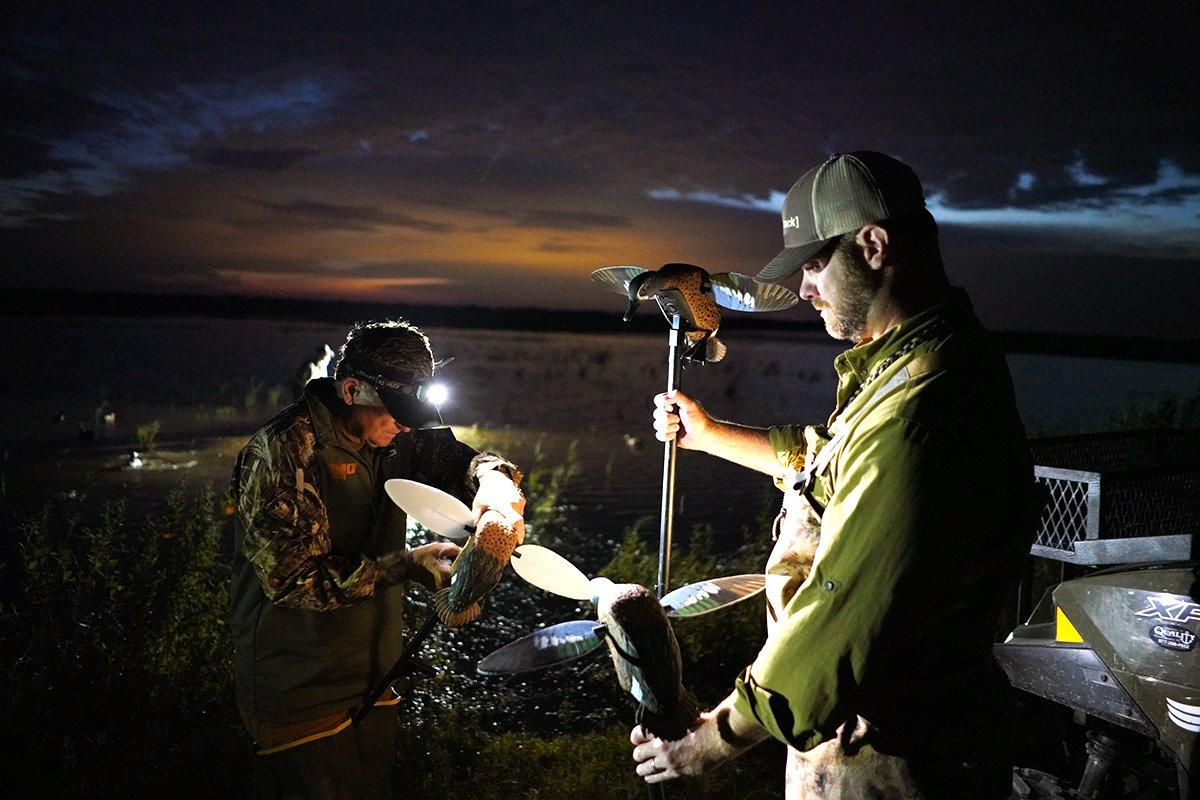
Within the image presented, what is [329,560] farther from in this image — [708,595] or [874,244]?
[874,244]

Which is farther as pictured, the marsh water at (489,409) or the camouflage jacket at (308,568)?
the marsh water at (489,409)

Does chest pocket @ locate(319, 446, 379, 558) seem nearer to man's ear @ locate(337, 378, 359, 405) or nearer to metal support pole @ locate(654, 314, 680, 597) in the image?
man's ear @ locate(337, 378, 359, 405)

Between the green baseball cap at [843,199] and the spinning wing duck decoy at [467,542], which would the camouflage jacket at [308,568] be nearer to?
the spinning wing duck decoy at [467,542]

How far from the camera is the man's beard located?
2.18 meters

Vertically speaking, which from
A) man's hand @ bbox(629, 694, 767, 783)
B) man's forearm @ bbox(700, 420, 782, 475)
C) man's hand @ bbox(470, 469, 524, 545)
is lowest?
man's hand @ bbox(629, 694, 767, 783)

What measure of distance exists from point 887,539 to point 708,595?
30.8 inches

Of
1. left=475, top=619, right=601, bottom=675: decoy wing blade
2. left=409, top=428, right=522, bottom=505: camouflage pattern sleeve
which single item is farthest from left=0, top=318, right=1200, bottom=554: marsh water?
left=475, top=619, right=601, bottom=675: decoy wing blade

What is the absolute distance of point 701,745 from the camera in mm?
2121

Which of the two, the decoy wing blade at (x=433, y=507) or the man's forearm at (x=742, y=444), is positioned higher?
the man's forearm at (x=742, y=444)

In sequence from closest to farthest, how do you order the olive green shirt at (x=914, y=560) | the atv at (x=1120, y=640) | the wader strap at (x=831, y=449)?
the olive green shirt at (x=914, y=560), the wader strap at (x=831, y=449), the atv at (x=1120, y=640)

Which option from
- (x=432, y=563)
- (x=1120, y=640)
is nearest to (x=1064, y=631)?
(x=1120, y=640)

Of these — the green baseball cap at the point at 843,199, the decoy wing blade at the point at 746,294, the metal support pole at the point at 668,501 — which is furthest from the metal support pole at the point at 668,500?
the green baseball cap at the point at 843,199

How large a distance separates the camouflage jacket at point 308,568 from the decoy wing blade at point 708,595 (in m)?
1.24

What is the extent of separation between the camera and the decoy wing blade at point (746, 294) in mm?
2877
